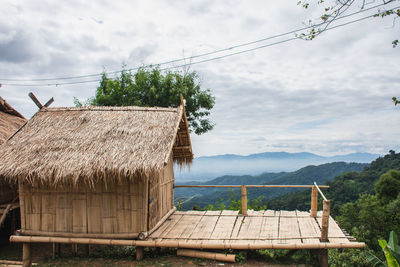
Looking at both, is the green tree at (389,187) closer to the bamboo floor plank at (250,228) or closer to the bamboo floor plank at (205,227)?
the bamboo floor plank at (250,228)

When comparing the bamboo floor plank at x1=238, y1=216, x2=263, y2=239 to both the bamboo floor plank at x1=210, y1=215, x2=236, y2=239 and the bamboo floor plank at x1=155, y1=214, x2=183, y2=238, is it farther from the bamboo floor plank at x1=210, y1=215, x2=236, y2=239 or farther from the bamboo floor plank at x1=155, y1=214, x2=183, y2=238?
the bamboo floor plank at x1=155, y1=214, x2=183, y2=238

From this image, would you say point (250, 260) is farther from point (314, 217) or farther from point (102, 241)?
point (102, 241)

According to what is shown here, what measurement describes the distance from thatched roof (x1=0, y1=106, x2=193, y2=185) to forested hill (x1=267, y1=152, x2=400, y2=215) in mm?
15572

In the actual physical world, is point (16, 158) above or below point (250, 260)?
above

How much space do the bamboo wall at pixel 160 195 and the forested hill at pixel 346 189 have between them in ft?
46.0

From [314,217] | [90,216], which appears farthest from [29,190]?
[314,217]

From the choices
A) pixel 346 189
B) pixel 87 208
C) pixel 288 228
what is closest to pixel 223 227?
pixel 288 228

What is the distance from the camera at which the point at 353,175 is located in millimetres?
28875

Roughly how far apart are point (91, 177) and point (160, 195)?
5.76 ft

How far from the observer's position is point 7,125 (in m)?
9.53

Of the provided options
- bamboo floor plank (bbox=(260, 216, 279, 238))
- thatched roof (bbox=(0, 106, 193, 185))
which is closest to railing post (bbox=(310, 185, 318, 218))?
bamboo floor plank (bbox=(260, 216, 279, 238))

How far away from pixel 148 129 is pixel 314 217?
14.0ft

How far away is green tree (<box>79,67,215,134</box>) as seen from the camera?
13.4 metres

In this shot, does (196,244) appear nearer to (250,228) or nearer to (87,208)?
(250,228)
